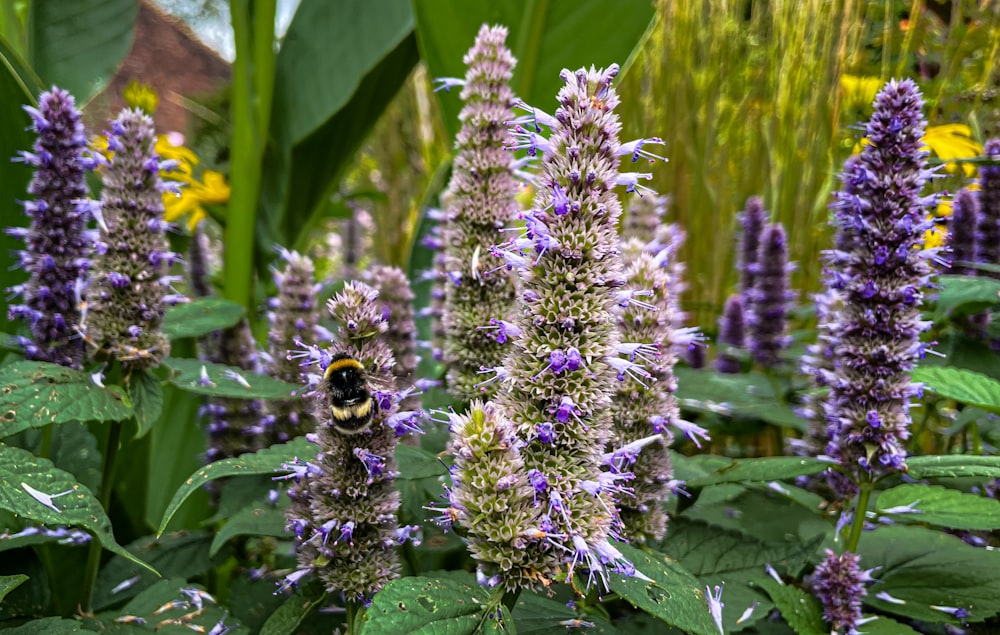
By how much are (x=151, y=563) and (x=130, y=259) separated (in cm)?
68

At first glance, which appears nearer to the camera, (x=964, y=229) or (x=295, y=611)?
(x=295, y=611)

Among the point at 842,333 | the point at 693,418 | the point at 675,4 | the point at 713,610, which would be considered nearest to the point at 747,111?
the point at 675,4

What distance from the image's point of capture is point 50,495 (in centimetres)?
125

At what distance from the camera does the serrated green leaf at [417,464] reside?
140cm

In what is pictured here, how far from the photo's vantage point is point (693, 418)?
315 cm

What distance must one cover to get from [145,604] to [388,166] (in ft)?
14.2

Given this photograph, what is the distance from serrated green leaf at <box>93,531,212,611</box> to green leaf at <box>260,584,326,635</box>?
1.73 feet

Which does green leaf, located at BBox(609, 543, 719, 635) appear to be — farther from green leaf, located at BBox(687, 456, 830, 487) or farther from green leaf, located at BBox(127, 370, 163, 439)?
green leaf, located at BBox(127, 370, 163, 439)

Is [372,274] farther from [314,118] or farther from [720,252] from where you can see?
[720,252]

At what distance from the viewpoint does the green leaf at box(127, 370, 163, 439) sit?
1.65m

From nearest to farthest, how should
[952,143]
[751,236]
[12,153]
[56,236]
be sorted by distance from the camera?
[56,236] < [12,153] < [952,143] < [751,236]

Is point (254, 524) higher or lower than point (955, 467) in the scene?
lower

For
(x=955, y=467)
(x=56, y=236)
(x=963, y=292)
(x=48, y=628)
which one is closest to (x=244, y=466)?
(x=48, y=628)

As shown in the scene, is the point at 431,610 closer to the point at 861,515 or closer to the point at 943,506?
the point at 861,515
